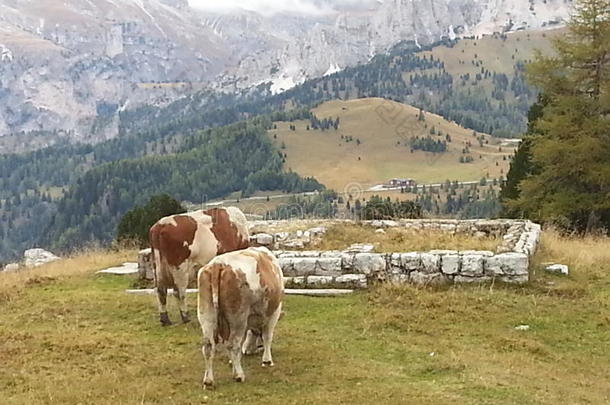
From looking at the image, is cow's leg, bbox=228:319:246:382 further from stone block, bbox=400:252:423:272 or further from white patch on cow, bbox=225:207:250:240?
stone block, bbox=400:252:423:272

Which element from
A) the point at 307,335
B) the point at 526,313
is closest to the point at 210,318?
the point at 307,335

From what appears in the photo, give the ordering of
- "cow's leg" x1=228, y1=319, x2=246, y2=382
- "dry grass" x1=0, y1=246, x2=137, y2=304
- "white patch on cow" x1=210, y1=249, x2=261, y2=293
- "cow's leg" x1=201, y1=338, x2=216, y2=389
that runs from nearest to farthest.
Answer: "cow's leg" x1=201, y1=338, x2=216, y2=389 < "cow's leg" x1=228, y1=319, x2=246, y2=382 < "white patch on cow" x1=210, y1=249, x2=261, y2=293 < "dry grass" x1=0, y1=246, x2=137, y2=304

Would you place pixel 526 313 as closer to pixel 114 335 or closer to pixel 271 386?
pixel 271 386

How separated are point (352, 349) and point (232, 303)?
3.10 metres

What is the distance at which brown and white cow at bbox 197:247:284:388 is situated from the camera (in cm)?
1066

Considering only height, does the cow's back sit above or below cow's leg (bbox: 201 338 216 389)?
above

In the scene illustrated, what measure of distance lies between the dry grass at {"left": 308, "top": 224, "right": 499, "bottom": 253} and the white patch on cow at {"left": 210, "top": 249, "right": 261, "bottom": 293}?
10.8 meters

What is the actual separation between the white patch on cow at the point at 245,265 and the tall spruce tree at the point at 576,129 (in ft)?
82.2

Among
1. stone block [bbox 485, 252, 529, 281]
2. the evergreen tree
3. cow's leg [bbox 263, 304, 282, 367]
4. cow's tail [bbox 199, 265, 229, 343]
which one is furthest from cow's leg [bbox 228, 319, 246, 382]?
the evergreen tree

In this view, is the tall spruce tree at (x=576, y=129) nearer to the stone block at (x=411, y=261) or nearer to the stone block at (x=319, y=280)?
the stone block at (x=411, y=261)

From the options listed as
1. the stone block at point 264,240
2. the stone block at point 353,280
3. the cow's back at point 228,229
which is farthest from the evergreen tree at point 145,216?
the cow's back at point 228,229

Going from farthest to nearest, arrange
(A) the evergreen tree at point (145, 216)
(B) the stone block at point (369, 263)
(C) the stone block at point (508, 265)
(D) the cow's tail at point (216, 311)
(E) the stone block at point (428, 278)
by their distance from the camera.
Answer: (A) the evergreen tree at point (145, 216) < (B) the stone block at point (369, 263) < (E) the stone block at point (428, 278) < (C) the stone block at point (508, 265) < (D) the cow's tail at point (216, 311)

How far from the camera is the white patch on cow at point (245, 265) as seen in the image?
36.3 feet

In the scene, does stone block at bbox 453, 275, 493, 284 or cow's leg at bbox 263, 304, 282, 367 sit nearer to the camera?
cow's leg at bbox 263, 304, 282, 367
